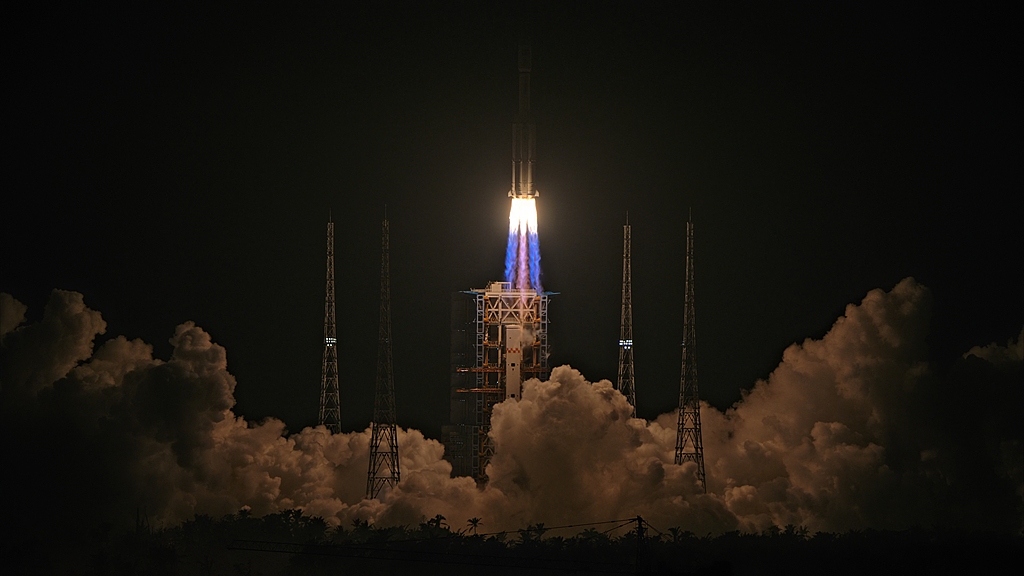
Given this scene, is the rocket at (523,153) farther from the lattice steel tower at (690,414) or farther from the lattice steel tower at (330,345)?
the lattice steel tower at (330,345)

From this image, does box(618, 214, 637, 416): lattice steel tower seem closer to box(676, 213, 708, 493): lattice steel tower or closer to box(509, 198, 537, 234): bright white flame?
box(676, 213, 708, 493): lattice steel tower

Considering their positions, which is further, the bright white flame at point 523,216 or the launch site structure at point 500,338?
the bright white flame at point 523,216

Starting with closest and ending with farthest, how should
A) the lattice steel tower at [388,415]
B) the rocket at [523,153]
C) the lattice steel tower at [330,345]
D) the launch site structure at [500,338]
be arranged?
the lattice steel tower at [388,415], the lattice steel tower at [330,345], the launch site structure at [500,338], the rocket at [523,153]

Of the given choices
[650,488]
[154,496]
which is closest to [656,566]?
[650,488]

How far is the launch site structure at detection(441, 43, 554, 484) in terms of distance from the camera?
65375mm

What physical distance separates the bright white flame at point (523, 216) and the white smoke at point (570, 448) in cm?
494

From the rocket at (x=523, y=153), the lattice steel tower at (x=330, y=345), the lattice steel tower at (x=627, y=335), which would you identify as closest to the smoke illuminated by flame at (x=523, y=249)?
the rocket at (x=523, y=153)

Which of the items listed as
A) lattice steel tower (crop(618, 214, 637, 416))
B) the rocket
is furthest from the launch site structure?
lattice steel tower (crop(618, 214, 637, 416))

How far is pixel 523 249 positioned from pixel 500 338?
2718mm

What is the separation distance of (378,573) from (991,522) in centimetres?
1511

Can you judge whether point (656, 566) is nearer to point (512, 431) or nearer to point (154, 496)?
point (512, 431)

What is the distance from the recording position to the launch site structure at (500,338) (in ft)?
214

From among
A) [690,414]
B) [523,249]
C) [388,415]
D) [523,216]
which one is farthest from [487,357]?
[690,414]

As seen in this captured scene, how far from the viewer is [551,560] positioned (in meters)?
63.1
